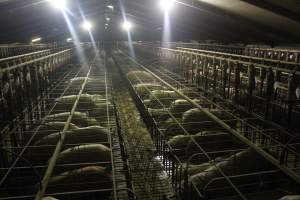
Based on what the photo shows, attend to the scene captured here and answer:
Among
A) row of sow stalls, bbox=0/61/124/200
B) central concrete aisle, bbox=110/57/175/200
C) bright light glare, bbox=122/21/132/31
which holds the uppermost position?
bright light glare, bbox=122/21/132/31

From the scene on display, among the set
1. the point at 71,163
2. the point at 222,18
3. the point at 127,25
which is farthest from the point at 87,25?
the point at 71,163

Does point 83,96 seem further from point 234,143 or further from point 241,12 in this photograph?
point 241,12

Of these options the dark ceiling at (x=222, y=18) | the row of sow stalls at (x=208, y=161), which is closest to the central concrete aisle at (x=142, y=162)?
the row of sow stalls at (x=208, y=161)

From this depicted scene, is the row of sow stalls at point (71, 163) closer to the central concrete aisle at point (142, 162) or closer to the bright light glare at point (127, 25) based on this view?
the central concrete aisle at point (142, 162)

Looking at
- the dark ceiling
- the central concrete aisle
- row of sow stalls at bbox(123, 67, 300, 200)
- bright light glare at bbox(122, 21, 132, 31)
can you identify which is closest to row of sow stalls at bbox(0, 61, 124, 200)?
the central concrete aisle

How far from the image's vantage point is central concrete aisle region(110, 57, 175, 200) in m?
7.05

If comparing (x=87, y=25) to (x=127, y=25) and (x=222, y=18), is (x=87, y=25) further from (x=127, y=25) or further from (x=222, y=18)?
(x=222, y=18)

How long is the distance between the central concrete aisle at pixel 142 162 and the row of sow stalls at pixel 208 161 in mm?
252

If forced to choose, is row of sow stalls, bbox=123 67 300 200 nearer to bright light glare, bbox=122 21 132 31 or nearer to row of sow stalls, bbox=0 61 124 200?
row of sow stalls, bbox=0 61 124 200

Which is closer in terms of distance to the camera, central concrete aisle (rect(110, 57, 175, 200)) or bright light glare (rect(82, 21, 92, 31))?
central concrete aisle (rect(110, 57, 175, 200))

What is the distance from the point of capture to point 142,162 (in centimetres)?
858

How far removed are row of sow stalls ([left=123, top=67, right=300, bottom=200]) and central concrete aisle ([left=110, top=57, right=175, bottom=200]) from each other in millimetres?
252

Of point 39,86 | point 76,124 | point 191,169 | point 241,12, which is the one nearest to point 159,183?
point 191,169

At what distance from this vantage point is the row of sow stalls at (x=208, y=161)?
5.95m
